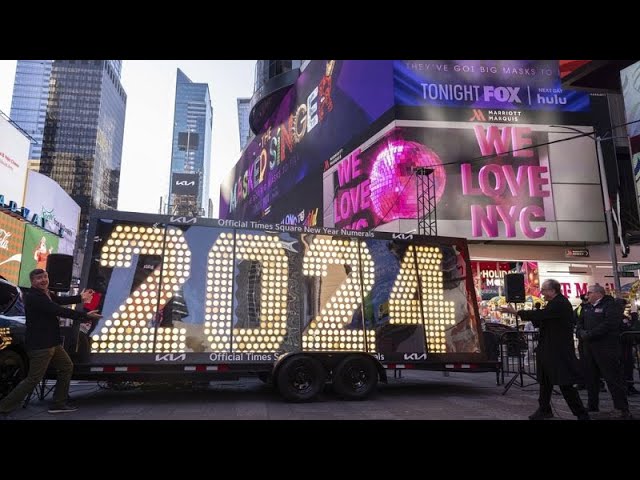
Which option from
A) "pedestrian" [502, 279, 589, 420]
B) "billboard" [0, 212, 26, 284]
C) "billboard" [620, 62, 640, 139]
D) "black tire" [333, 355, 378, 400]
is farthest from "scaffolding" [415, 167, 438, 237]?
"billboard" [0, 212, 26, 284]

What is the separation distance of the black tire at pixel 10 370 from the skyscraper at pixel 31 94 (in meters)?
216

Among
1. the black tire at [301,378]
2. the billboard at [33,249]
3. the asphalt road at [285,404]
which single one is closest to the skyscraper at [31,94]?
the billboard at [33,249]

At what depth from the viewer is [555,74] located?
27.9m

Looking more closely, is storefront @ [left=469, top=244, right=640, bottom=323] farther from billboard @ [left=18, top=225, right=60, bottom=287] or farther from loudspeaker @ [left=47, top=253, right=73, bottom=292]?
billboard @ [left=18, top=225, right=60, bottom=287]

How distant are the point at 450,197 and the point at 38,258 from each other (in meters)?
29.0

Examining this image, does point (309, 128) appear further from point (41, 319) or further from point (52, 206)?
point (41, 319)

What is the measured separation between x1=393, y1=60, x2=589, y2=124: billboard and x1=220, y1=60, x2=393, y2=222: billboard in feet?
4.94

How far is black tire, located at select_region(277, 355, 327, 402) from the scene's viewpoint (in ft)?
26.1

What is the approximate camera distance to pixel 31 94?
197 meters

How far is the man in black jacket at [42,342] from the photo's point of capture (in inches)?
252

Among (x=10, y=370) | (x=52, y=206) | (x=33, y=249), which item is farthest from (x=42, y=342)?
(x=52, y=206)

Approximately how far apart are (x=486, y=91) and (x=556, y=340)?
77.8 ft
